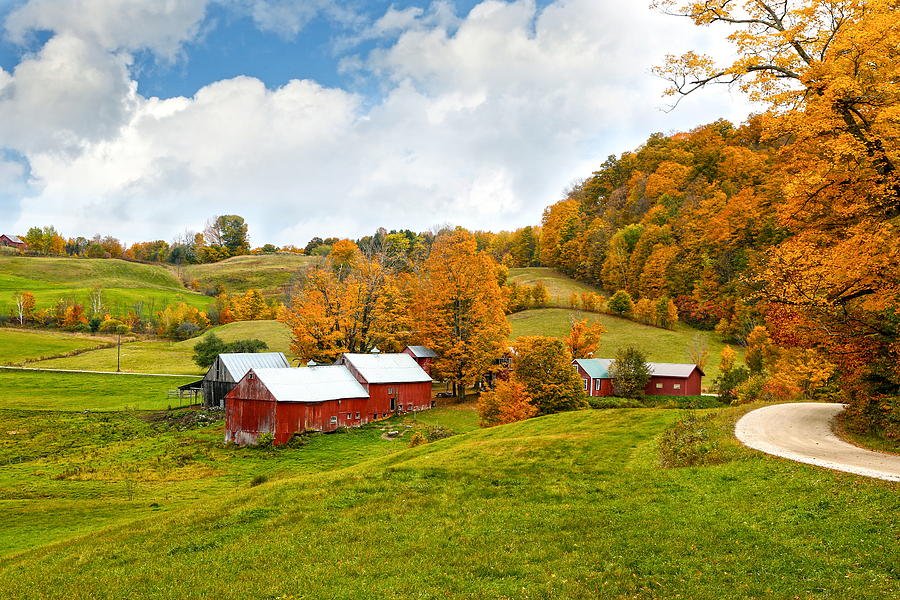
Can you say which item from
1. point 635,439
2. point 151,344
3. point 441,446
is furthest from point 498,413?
point 151,344

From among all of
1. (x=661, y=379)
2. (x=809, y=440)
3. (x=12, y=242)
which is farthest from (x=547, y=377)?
(x=12, y=242)

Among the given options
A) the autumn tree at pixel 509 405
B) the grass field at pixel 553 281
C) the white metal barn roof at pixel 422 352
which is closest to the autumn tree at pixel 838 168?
the autumn tree at pixel 509 405

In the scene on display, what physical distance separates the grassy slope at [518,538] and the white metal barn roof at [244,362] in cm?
3427

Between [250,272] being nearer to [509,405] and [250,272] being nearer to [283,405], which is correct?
[283,405]

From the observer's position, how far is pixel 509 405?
4056 centimetres

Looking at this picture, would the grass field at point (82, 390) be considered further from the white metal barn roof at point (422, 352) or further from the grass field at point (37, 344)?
the white metal barn roof at point (422, 352)

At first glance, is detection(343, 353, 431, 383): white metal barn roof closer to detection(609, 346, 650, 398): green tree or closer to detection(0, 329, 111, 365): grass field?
detection(609, 346, 650, 398): green tree

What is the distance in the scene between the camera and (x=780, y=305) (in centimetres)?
1891

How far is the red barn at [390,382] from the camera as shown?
53062 mm

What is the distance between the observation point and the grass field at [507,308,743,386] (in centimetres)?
7690

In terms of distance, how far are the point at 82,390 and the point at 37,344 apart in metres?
34.3

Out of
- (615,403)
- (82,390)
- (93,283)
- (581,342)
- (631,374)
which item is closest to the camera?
(615,403)

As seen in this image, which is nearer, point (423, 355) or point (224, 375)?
point (224, 375)

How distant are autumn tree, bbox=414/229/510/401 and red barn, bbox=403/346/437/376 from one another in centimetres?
345
